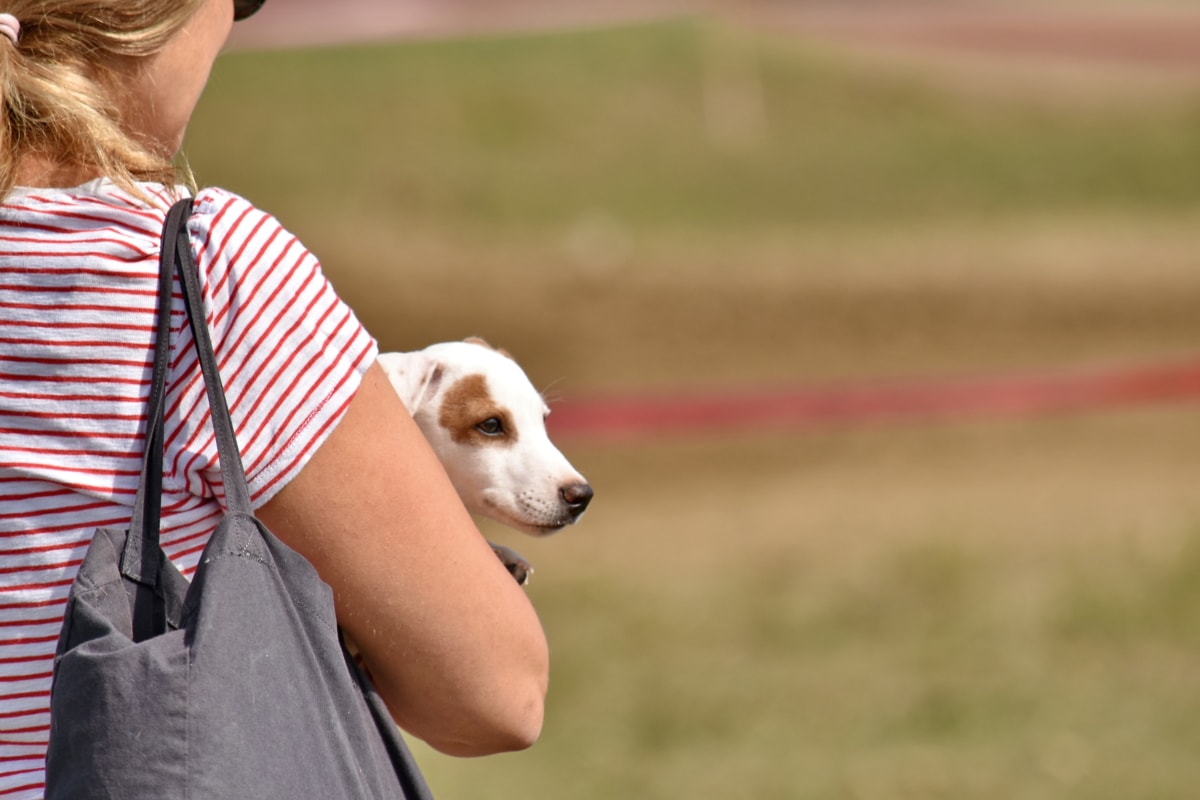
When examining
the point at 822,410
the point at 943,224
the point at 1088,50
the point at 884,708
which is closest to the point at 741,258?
the point at 943,224

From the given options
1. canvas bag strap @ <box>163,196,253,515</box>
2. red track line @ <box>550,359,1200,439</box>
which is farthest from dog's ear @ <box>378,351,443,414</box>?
red track line @ <box>550,359,1200,439</box>

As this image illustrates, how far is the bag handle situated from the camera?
1154mm

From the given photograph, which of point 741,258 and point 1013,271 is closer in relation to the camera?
point 1013,271

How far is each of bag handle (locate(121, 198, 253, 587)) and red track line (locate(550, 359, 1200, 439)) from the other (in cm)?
735

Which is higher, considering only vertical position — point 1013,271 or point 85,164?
point 85,164

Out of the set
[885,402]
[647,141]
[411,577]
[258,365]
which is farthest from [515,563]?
[647,141]

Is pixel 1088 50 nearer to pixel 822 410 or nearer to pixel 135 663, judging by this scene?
pixel 822 410

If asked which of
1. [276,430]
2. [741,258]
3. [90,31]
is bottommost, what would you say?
[741,258]

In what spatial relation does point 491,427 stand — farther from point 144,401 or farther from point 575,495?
point 144,401

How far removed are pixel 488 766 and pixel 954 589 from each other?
2.21 meters

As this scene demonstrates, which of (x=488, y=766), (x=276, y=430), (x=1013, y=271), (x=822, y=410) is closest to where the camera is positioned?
(x=276, y=430)

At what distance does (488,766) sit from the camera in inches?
199

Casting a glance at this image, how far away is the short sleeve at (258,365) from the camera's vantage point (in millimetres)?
1191

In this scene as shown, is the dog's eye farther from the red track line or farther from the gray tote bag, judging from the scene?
the red track line
